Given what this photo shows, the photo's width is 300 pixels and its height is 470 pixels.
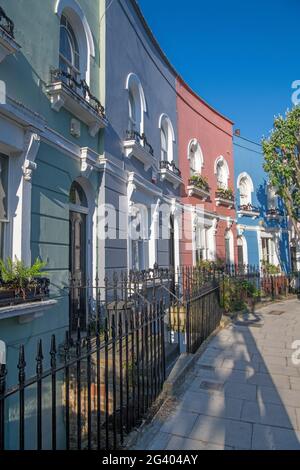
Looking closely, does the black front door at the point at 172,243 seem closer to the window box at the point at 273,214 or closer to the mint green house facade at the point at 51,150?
the mint green house facade at the point at 51,150

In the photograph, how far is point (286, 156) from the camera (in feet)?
43.7

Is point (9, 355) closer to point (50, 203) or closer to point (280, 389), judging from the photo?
point (50, 203)

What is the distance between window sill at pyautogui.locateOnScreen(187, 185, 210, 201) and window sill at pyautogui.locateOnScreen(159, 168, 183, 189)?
623mm

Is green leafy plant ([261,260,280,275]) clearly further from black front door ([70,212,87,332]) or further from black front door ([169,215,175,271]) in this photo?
black front door ([70,212,87,332])

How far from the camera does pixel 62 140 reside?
18.0 ft

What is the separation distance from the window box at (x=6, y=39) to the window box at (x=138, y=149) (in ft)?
11.7

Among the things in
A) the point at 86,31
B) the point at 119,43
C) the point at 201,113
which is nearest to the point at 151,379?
the point at 86,31

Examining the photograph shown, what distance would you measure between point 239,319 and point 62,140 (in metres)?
6.31

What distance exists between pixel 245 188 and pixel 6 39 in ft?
45.7

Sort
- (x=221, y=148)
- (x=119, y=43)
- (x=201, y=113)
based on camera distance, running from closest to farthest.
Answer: (x=119, y=43) → (x=201, y=113) → (x=221, y=148)

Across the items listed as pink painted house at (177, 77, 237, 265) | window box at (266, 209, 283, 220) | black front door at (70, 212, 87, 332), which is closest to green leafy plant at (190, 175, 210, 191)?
pink painted house at (177, 77, 237, 265)

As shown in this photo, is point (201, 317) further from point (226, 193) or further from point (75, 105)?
point (226, 193)

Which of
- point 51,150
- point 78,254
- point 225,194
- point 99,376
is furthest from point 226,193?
point 99,376

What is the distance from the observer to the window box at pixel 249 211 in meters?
15.3
